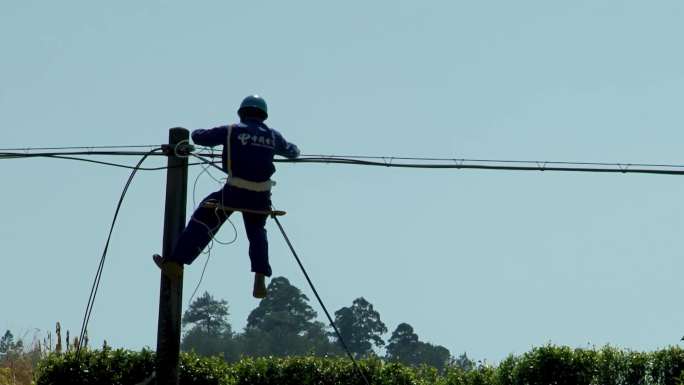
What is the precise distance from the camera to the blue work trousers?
16000 mm

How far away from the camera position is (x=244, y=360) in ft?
92.6

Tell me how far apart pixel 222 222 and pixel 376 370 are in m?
12.1

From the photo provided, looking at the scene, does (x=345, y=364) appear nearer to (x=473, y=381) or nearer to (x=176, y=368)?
(x=473, y=381)

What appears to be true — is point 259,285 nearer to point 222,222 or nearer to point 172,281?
point 222,222

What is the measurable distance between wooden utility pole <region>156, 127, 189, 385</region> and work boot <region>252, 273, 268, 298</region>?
83cm

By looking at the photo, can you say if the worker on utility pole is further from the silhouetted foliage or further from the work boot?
the silhouetted foliage

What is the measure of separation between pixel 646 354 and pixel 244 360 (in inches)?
295

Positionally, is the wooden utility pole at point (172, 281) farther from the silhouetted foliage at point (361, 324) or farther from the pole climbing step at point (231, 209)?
the silhouetted foliage at point (361, 324)

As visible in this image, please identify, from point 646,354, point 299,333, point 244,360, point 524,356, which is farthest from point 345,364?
point 299,333

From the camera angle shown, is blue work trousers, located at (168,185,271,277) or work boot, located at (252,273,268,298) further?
work boot, located at (252,273,268,298)

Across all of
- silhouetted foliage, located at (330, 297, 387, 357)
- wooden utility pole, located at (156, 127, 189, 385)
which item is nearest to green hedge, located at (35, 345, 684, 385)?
wooden utility pole, located at (156, 127, 189, 385)

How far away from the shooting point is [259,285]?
1623 centimetres

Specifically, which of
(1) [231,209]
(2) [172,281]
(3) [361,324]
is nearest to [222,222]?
(1) [231,209]

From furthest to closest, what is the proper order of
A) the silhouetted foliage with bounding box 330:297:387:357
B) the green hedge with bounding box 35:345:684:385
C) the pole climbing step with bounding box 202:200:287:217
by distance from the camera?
the silhouetted foliage with bounding box 330:297:387:357 < the green hedge with bounding box 35:345:684:385 < the pole climbing step with bounding box 202:200:287:217
